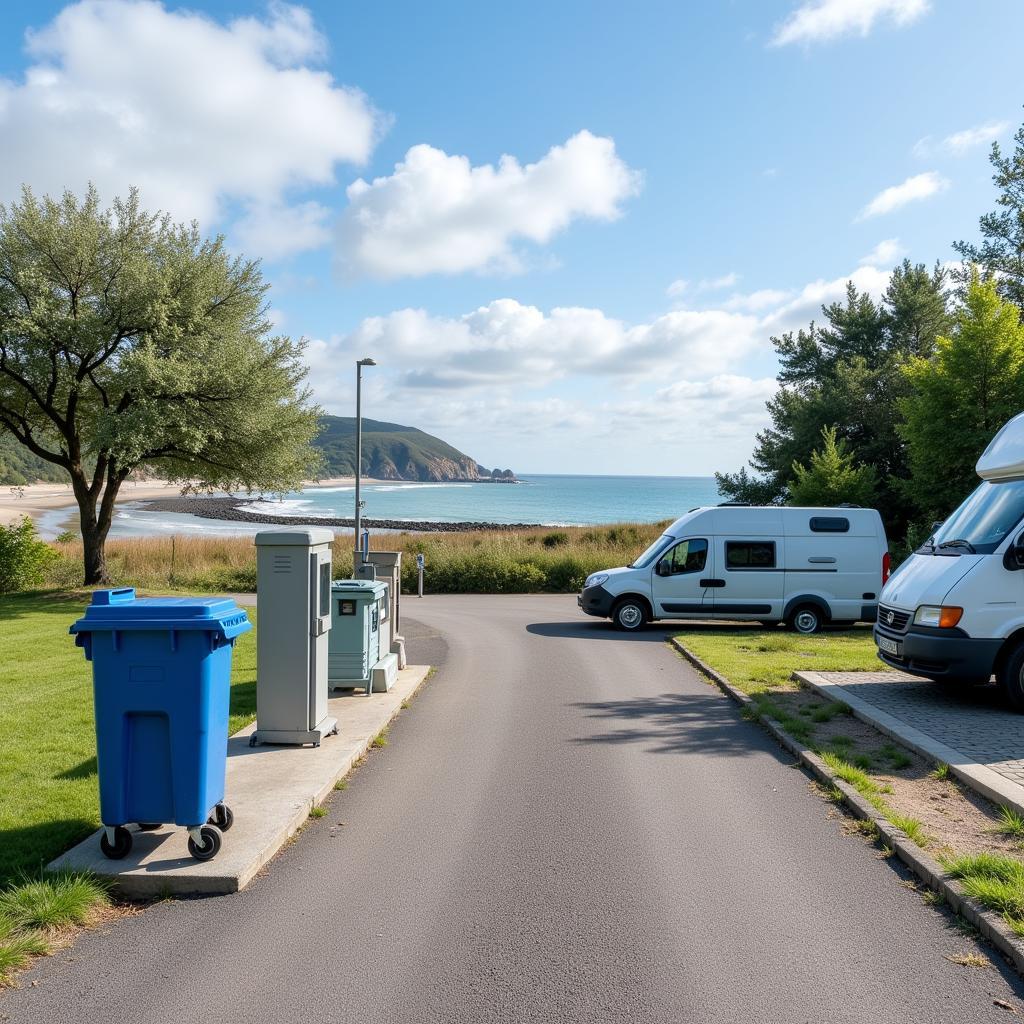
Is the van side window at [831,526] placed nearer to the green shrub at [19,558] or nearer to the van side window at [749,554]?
the van side window at [749,554]

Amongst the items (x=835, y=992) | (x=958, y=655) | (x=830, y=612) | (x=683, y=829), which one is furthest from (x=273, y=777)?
(x=830, y=612)

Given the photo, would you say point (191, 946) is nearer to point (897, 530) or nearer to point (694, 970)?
point (694, 970)

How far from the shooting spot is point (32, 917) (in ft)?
14.4

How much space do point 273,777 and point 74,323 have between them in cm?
1839

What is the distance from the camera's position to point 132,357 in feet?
71.5

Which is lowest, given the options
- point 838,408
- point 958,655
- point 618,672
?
point 618,672

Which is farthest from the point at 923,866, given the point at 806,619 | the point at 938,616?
the point at 806,619

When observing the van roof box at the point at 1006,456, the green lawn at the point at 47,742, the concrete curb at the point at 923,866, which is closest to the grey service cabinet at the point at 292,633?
the green lawn at the point at 47,742

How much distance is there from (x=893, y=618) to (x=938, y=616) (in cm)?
79

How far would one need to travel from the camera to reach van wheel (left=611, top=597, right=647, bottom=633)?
1895 cm

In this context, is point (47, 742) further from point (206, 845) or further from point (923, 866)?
point (923, 866)

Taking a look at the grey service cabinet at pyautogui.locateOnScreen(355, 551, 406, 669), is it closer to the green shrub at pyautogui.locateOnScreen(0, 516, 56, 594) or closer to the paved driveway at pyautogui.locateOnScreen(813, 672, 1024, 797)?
the paved driveway at pyautogui.locateOnScreen(813, 672, 1024, 797)

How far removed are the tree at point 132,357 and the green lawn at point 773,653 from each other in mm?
12284

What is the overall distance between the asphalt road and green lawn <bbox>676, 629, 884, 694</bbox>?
4358 mm
